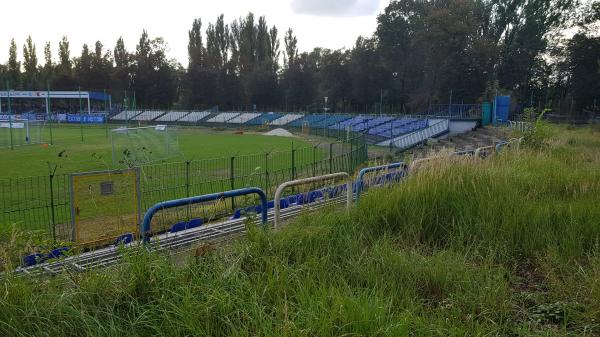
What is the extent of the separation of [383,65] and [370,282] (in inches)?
2592

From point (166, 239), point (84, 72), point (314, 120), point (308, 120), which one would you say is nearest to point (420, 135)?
point (314, 120)

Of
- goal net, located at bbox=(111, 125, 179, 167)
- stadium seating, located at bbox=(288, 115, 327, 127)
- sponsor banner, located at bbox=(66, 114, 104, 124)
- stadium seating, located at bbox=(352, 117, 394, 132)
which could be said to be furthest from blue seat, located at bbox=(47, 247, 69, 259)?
sponsor banner, located at bbox=(66, 114, 104, 124)

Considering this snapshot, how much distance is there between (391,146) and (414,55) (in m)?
38.3

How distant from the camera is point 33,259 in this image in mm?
4492

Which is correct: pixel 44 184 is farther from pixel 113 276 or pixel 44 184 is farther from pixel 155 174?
pixel 113 276

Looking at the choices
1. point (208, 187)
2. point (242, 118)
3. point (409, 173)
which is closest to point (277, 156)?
point (208, 187)

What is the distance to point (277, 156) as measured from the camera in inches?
957

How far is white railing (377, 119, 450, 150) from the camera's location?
31.1 metres

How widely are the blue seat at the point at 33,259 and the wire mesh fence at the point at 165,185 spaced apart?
142 inches

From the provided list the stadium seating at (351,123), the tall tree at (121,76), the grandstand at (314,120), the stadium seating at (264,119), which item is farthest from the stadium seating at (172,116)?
the stadium seating at (351,123)

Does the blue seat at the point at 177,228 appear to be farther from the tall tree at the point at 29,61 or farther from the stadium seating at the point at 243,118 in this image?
the tall tree at the point at 29,61

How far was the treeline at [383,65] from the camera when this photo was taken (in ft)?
170

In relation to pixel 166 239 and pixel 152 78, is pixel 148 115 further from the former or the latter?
pixel 166 239

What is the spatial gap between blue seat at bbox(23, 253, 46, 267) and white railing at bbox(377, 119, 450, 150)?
26612 millimetres
